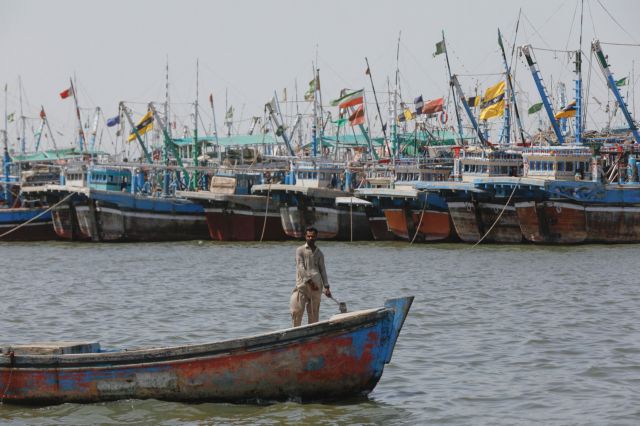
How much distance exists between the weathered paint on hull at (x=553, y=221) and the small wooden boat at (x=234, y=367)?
130ft

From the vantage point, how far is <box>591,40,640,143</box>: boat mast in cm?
5897

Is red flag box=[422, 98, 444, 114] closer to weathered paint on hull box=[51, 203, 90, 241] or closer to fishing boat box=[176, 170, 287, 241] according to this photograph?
fishing boat box=[176, 170, 287, 241]

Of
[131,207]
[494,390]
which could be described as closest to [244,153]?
[131,207]

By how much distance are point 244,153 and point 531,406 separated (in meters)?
63.2

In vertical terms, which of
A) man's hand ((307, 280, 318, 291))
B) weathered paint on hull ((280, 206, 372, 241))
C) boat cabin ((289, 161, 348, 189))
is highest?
boat cabin ((289, 161, 348, 189))

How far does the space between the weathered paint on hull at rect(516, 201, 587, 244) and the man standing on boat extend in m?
38.9

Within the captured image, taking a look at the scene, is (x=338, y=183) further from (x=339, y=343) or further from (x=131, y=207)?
(x=339, y=343)

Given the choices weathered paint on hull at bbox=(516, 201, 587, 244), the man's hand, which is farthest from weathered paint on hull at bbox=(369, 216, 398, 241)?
the man's hand

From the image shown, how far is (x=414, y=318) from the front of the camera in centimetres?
2741

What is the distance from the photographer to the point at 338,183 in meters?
69.8

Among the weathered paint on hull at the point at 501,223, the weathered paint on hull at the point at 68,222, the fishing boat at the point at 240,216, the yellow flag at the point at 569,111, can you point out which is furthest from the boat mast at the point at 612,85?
the weathered paint on hull at the point at 68,222

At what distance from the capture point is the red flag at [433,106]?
2697 inches

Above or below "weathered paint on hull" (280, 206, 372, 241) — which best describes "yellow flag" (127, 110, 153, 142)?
above

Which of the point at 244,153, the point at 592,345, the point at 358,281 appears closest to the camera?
the point at 592,345
